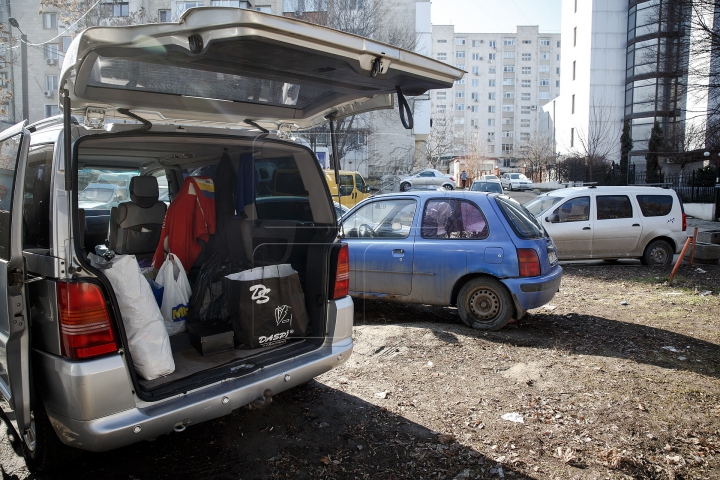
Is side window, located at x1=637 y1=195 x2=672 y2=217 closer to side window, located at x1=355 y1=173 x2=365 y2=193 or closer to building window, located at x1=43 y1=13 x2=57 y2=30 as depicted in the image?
side window, located at x1=355 y1=173 x2=365 y2=193

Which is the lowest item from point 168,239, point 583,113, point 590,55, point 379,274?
point 379,274

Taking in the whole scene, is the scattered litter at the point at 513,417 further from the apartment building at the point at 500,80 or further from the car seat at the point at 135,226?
the apartment building at the point at 500,80

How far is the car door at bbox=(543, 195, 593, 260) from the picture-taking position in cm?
1045

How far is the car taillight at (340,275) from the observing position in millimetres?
3803

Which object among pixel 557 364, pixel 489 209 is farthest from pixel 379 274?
pixel 557 364

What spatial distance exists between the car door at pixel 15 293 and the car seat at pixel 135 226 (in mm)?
1736

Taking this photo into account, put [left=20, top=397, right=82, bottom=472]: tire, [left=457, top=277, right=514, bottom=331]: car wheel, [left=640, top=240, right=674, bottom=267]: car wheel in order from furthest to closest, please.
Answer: [left=640, top=240, right=674, bottom=267]: car wheel → [left=457, top=277, right=514, bottom=331]: car wheel → [left=20, top=397, right=82, bottom=472]: tire

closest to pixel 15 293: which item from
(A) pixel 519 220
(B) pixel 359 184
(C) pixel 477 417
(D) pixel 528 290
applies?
(C) pixel 477 417

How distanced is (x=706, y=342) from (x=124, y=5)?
42.0m

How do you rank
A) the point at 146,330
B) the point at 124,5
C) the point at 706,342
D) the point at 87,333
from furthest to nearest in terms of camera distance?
the point at 124,5
the point at 706,342
the point at 146,330
the point at 87,333

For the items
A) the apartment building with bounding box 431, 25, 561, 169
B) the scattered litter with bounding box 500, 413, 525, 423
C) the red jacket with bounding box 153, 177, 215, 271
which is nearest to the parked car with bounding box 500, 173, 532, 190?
the scattered litter with bounding box 500, 413, 525, 423

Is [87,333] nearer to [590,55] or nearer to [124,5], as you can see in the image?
[124,5]

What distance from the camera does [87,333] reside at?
2607 mm

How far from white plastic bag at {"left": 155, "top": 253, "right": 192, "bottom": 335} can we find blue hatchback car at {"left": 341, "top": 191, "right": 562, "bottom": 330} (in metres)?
2.91
